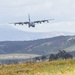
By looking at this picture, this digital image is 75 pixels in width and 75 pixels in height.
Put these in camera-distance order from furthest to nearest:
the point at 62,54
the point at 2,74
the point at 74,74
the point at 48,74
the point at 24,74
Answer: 1. the point at 62,54
2. the point at 2,74
3. the point at 24,74
4. the point at 48,74
5. the point at 74,74

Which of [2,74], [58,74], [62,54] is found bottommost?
[62,54]

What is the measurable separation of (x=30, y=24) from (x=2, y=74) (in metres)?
135

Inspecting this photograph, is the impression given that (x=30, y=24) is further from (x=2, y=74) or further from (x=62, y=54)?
(x=2, y=74)

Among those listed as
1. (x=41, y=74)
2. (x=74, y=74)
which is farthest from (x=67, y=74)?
(x=41, y=74)

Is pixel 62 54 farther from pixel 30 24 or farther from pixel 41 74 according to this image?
pixel 41 74

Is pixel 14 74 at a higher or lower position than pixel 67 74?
lower

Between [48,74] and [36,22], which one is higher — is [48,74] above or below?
above

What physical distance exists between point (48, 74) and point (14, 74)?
20.6 feet

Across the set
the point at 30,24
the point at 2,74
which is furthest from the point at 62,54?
the point at 2,74

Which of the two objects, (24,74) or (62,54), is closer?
(24,74)

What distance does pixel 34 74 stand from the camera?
37.9m

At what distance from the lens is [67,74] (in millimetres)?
34156

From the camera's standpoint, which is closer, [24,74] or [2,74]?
[24,74]

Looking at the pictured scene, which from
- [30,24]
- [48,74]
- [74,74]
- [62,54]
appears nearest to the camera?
[74,74]
